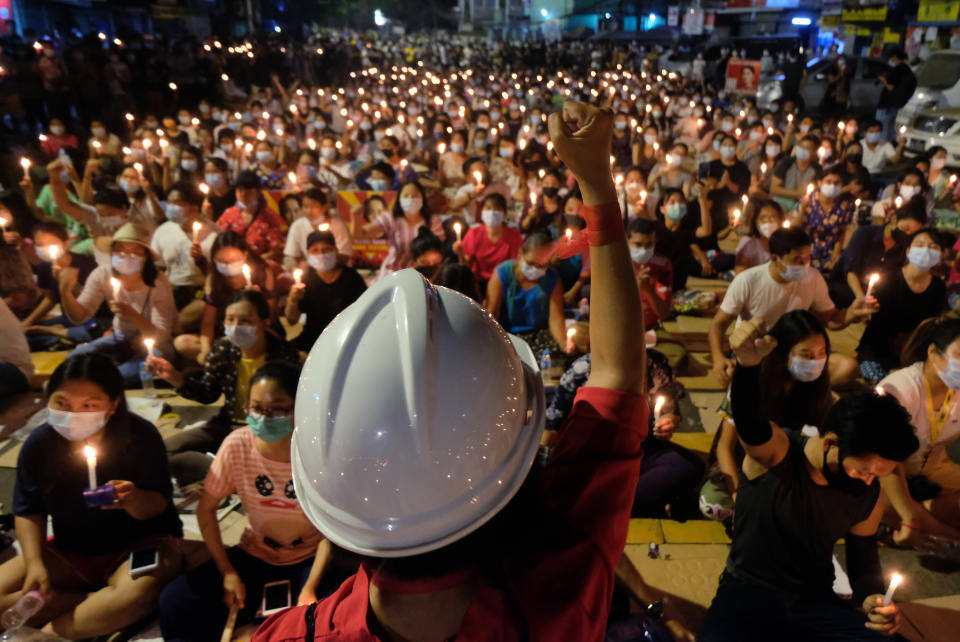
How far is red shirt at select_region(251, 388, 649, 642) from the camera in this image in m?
1.10

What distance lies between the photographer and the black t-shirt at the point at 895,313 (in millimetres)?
5074

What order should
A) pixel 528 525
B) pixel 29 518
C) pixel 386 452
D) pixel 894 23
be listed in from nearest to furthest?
pixel 386 452 → pixel 528 525 → pixel 29 518 → pixel 894 23

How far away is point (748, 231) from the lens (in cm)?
794

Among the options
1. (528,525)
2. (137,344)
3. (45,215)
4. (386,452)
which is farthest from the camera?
(45,215)

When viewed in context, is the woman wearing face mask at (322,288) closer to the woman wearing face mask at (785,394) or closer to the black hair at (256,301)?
the black hair at (256,301)

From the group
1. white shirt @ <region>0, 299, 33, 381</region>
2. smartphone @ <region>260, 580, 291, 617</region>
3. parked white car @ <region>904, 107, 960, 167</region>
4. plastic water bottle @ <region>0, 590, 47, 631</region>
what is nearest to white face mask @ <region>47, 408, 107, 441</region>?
plastic water bottle @ <region>0, 590, 47, 631</region>

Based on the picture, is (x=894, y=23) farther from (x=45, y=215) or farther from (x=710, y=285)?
(x=45, y=215)

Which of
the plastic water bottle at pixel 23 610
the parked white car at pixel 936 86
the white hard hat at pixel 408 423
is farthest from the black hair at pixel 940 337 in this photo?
the parked white car at pixel 936 86

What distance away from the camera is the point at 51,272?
649 cm

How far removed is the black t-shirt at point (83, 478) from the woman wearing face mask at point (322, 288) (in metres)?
2.32

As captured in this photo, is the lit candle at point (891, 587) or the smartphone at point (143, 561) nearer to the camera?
the lit candle at point (891, 587)

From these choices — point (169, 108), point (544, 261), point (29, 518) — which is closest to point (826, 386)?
point (544, 261)

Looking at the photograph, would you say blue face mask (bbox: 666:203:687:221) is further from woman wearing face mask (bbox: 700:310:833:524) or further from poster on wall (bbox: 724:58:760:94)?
poster on wall (bbox: 724:58:760:94)

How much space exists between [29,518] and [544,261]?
3675 millimetres
